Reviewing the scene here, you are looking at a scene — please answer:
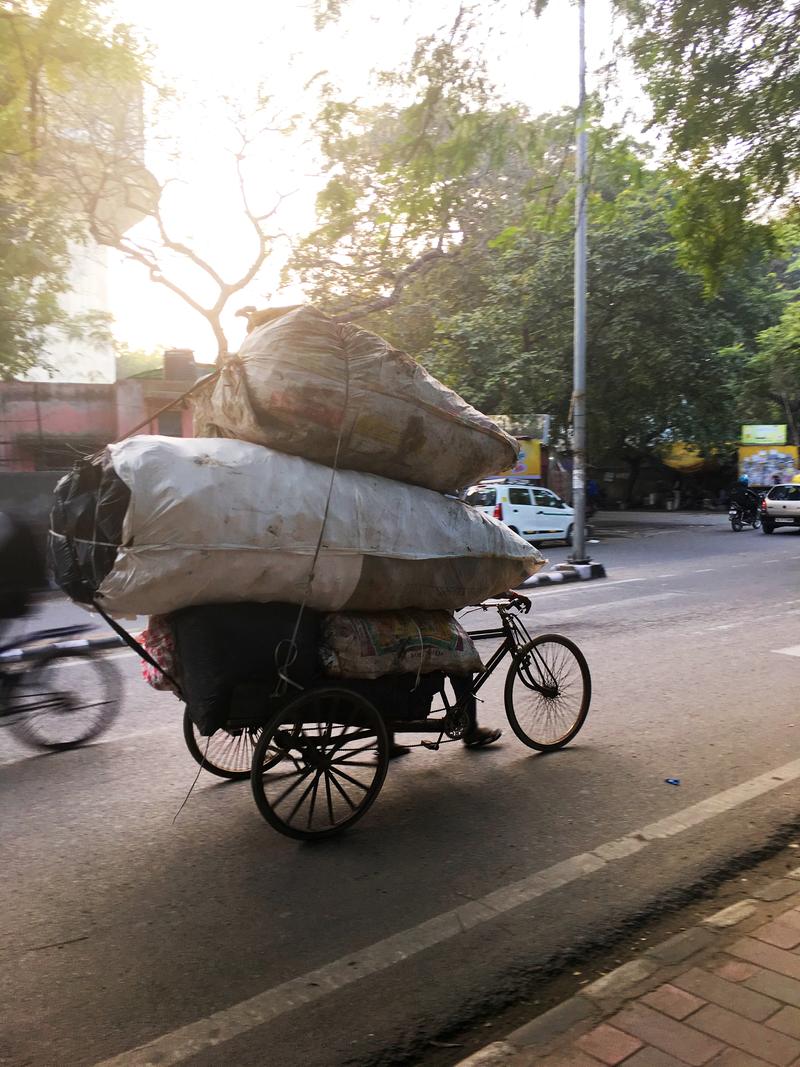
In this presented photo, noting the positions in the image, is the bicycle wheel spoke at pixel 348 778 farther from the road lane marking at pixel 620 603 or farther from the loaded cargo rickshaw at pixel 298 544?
the road lane marking at pixel 620 603

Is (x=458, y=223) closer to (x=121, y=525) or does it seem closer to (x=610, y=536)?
(x=610, y=536)

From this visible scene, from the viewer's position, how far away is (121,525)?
3.56m

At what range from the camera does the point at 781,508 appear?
2291cm

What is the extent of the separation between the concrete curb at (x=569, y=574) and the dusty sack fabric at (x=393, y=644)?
30.7ft

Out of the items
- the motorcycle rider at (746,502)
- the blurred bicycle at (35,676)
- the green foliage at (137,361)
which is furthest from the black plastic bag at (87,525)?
the green foliage at (137,361)

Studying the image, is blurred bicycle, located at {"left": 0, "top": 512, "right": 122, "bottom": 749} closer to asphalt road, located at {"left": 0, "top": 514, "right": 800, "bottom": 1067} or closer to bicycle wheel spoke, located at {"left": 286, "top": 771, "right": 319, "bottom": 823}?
asphalt road, located at {"left": 0, "top": 514, "right": 800, "bottom": 1067}

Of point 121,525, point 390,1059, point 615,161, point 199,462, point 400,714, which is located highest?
point 615,161

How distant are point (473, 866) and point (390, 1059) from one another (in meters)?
1.22

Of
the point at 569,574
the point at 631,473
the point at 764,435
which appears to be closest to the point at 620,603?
the point at 569,574

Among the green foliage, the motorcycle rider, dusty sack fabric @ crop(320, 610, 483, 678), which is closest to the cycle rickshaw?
dusty sack fabric @ crop(320, 610, 483, 678)

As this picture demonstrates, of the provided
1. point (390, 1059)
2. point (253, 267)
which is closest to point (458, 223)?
A: point (253, 267)

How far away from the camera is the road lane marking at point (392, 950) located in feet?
8.39

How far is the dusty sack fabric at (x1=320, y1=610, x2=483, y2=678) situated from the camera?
3.95 metres

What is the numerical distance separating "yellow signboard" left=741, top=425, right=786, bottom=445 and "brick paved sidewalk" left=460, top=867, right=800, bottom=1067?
33.4 metres
